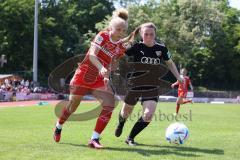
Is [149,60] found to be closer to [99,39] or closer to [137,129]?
[99,39]

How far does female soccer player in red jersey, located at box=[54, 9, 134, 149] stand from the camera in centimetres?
773

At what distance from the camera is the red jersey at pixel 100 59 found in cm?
780

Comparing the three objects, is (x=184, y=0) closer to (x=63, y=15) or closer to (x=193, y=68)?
(x=193, y=68)

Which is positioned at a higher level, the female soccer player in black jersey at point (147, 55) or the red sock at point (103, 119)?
the female soccer player in black jersey at point (147, 55)

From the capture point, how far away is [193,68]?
63406 millimetres

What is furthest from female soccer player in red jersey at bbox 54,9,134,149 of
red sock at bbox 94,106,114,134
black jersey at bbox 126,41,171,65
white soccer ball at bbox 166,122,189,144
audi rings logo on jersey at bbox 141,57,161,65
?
white soccer ball at bbox 166,122,189,144

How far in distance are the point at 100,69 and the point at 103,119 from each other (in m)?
0.96

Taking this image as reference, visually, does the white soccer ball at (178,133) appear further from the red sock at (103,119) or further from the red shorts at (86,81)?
the red shorts at (86,81)

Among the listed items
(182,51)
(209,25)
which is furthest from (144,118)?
(209,25)

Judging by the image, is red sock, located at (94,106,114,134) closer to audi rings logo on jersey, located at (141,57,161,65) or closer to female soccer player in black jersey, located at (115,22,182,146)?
female soccer player in black jersey, located at (115,22,182,146)

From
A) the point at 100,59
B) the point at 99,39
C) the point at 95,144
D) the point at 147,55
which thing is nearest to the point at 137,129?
the point at 95,144

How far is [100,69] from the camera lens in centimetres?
749

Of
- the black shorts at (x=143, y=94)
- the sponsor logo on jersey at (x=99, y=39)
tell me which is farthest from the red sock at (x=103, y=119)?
the sponsor logo on jersey at (x=99, y=39)

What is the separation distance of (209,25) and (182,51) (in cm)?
598
